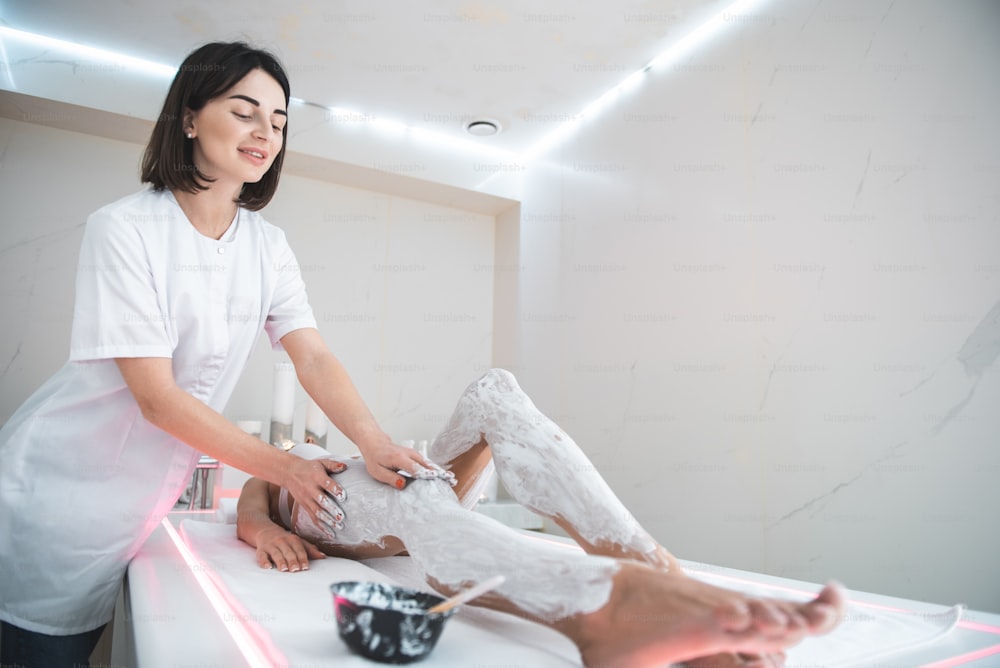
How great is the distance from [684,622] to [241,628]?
543 millimetres

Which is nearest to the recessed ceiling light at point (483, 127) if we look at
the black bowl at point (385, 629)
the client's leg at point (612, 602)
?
the client's leg at point (612, 602)

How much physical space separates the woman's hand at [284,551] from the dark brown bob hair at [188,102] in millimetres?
702

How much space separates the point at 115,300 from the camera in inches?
42.6

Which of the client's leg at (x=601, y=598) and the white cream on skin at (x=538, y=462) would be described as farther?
the white cream on skin at (x=538, y=462)

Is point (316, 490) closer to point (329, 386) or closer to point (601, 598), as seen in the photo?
point (329, 386)

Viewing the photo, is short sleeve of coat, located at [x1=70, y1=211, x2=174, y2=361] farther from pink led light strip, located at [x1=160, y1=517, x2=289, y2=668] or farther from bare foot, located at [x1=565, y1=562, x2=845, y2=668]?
bare foot, located at [x1=565, y1=562, x2=845, y2=668]

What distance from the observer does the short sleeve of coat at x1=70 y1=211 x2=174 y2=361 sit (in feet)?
3.49

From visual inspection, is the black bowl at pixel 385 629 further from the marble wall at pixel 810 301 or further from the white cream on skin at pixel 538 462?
the marble wall at pixel 810 301

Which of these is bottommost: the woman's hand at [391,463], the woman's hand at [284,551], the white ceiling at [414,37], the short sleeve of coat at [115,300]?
the woman's hand at [284,551]

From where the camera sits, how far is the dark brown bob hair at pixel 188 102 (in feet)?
4.09

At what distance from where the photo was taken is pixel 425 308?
11.9 ft

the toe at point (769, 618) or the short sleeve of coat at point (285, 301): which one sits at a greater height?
the short sleeve of coat at point (285, 301)

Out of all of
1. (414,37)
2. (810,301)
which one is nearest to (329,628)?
(810,301)

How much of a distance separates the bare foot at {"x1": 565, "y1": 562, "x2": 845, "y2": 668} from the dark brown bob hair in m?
1.12
